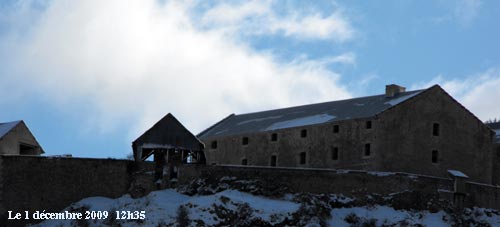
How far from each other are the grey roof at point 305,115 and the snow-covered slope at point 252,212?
10.1m

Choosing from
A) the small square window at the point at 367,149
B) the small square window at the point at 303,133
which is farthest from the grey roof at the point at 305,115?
the small square window at the point at 367,149

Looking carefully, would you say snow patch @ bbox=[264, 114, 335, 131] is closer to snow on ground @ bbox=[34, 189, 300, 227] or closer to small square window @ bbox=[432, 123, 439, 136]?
small square window @ bbox=[432, 123, 439, 136]

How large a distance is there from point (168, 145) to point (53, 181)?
9.09 metres

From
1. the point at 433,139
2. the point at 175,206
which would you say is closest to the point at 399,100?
the point at 433,139

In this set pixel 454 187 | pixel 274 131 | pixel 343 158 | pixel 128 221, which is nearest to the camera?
pixel 128 221

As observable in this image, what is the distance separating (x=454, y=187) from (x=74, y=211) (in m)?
26.6

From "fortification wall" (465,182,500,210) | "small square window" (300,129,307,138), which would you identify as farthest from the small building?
"fortification wall" (465,182,500,210)

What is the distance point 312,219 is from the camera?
2862 inches

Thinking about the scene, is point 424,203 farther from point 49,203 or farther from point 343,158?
point 49,203

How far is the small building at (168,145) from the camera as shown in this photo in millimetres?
78562

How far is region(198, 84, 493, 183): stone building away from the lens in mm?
80750

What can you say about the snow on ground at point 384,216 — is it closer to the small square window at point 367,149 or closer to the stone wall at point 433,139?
the stone wall at point 433,139

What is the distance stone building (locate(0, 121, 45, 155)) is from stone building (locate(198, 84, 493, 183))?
1777 cm

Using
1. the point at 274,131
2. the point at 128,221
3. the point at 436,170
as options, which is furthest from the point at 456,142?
the point at 128,221
